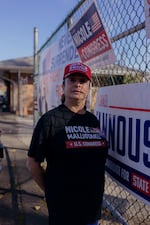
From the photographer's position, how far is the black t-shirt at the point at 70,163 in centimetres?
219

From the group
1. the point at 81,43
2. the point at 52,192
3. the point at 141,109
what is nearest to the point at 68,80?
the point at 141,109

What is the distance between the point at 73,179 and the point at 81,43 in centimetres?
173

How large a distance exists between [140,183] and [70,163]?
45 cm

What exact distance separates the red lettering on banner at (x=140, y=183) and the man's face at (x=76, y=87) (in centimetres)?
63

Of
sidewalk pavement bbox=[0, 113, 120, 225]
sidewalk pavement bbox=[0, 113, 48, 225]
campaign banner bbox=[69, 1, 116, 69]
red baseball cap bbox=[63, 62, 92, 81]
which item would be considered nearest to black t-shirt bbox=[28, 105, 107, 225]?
red baseball cap bbox=[63, 62, 92, 81]

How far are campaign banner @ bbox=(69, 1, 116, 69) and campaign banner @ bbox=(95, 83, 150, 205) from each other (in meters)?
0.29

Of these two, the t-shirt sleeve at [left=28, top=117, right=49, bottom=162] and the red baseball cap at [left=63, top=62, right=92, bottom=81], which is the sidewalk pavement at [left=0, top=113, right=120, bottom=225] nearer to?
the t-shirt sleeve at [left=28, top=117, right=49, bottom=162]

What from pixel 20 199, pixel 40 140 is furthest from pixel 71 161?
pixel 20 199

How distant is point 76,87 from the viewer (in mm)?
2381

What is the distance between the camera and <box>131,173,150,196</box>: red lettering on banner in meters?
2.06

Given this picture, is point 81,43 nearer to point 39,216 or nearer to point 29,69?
point 39,216

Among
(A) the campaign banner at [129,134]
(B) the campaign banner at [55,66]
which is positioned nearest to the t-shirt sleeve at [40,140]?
(A) the campaign banner at [129,134]

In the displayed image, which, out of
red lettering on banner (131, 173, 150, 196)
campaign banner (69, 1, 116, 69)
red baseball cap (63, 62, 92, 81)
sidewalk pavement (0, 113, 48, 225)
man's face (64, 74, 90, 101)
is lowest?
sidewalk pavement (0, 113, 48, 225)

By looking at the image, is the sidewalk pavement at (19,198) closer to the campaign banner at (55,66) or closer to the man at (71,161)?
the campaign banner at (55,66)
